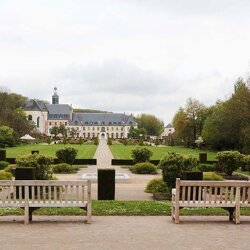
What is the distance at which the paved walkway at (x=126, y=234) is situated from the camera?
6918 millimetres

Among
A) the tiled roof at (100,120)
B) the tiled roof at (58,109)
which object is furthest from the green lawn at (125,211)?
the tiled roof at (58,109)

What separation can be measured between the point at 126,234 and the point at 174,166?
31.1ft

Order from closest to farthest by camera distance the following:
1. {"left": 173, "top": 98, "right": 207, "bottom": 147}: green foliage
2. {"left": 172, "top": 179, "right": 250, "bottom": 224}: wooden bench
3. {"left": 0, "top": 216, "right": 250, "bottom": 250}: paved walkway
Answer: {"left": 0, "top": 216, "right": 250, "bottom": 250}: paved walkway
{"left": 172, "top": 179, "right": 250, "bottom": 224}: wooden bench
{"left": 173, "top": 98, "right": 207, "bottom": 147}: green foliage

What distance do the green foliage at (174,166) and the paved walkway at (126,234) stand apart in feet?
25.2

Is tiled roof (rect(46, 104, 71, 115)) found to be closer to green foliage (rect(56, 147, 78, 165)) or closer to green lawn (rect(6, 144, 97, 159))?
green lawn (rect(6, 144, 97, 159))

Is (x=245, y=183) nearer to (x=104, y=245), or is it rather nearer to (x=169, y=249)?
(x=169, y=249)

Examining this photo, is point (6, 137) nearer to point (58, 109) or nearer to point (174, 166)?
point (174, 166)

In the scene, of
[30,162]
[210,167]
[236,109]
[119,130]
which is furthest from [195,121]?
[119,130]

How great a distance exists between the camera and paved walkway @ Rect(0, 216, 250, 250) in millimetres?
6918

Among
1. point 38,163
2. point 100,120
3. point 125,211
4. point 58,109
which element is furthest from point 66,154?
point 58,109

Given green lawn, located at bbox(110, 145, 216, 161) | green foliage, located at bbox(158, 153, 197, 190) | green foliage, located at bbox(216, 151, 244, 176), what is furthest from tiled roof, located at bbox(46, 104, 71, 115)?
A: green foliage, located at bbox(158, 153, 197, 190)

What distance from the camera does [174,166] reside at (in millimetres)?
16953

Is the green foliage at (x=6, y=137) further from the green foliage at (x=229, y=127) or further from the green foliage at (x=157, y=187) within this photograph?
the green foliage at (x=157, y=187)

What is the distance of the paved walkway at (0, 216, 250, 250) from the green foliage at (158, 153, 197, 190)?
25.2ft
